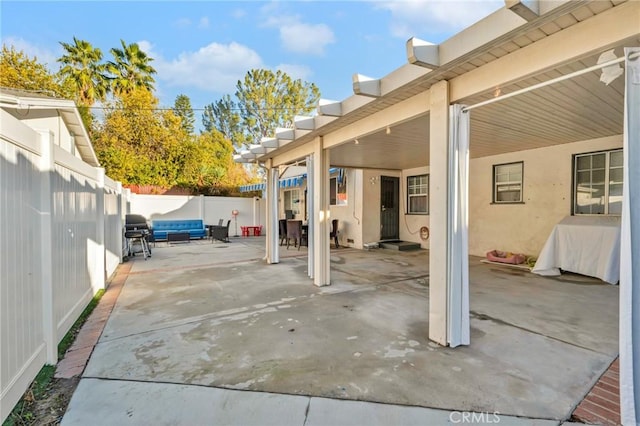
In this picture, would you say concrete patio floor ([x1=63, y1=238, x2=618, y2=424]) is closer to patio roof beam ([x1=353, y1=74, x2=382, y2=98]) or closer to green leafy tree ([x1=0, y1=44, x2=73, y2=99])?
patio roof beam ([x1=353, y1=74, x2=382, y2=98])

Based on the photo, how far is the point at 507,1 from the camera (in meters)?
2.00

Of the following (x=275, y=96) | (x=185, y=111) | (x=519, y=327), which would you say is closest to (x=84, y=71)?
(x=185, y=111)

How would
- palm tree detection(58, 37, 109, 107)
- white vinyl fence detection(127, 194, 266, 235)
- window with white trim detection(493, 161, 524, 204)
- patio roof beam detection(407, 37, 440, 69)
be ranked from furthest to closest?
1. palm tree detection(58, 37, 109, 107)
2. white vinyl fence detection(127, 194, 266, 235)
3. window with white trim detection(493, 161, 524, 204)
4. patio roof beam detection(407, 37, 440, 69)

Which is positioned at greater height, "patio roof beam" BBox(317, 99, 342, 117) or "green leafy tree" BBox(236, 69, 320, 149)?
"green leafy tree" BBox(236, 69, 320, 149)

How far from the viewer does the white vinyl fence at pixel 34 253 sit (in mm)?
2104

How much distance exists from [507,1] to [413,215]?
9109 mm

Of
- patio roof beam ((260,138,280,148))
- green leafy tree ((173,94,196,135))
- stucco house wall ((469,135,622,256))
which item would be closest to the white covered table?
stucco house wall ((469,135,622,256))

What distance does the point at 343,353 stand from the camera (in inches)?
118

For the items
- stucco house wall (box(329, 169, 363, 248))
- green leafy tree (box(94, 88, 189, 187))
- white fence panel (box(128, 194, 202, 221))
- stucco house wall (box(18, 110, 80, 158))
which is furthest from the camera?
green leafy tree (box(94, 88, 189, 187))

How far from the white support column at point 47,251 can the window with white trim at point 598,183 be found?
899cm

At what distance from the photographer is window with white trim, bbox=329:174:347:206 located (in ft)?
37.7

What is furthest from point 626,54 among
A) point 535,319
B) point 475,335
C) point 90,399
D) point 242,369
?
point 90,399

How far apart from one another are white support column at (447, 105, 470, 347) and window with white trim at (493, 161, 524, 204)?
5.75 m

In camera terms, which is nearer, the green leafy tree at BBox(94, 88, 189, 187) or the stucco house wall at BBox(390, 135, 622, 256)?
the stucco house wall at BBox(390, 135, 622, 256)
